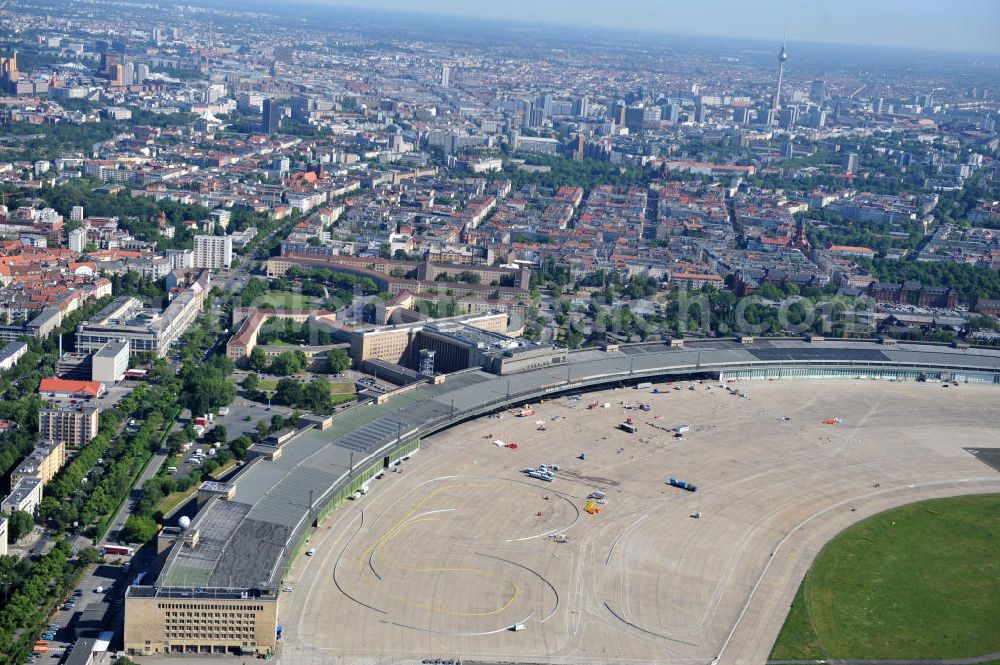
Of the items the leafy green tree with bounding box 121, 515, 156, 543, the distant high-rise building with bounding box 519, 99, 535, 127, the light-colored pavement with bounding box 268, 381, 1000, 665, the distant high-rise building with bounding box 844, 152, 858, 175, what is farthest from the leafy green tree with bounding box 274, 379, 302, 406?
the distant high-rise building with bounding box 519, 99, 535, 127

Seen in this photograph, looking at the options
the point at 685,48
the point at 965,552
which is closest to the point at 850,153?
the point at 965,552

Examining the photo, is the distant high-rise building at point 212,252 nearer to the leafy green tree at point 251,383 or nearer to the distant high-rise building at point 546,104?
the leafy green tree at point 251,383

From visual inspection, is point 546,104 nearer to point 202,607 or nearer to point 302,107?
point 302,107

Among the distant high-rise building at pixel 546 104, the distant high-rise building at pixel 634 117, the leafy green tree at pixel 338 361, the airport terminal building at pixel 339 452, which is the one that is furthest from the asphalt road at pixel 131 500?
the distant high-rise building at pixel 546 104

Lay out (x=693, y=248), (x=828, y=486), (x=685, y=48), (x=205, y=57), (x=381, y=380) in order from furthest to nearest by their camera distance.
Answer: (x=685, y=48)
(x=205, y=57)
(x=693, y=248)
(x=381, y=380)
(x=828, y=486)

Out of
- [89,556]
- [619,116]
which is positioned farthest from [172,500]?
[619,116]

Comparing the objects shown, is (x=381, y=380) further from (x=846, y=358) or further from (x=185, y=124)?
(x=185, y=124)
